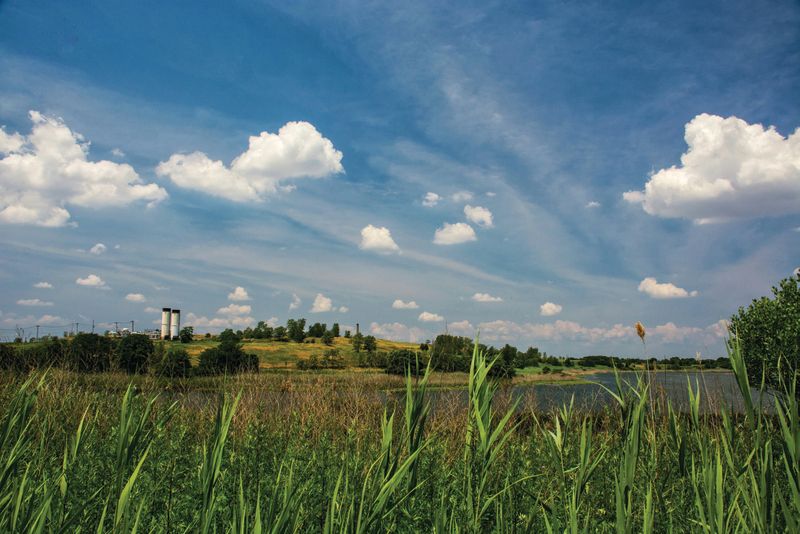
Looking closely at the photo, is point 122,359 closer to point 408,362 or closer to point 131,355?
point 131,355

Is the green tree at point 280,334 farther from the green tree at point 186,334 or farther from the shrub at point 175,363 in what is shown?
the shrub at point 175,363

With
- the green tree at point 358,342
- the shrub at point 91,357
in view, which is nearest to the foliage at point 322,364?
the shrub at point 91,357

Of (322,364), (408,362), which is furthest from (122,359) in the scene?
(408,362)

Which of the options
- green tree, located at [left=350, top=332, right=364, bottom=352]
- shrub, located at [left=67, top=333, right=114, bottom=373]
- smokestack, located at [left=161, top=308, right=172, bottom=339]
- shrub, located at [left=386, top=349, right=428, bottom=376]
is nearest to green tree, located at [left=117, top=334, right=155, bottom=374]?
shrub, located at [left=67, top=333, right=114, bottom=373]

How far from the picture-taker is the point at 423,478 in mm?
3523

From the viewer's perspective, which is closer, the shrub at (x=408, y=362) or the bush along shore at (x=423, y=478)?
the bush along shore at (x=423, y=478)

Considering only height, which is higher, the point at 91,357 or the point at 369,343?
the point at 91,357

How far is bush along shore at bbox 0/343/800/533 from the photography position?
1583mm

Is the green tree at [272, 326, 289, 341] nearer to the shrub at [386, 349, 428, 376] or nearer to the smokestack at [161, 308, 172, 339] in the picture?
the smokestack at [161, 308, 172, 339]

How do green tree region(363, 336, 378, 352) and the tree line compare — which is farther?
green tree region(363, 336, 378, 352)

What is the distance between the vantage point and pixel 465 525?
2107mm

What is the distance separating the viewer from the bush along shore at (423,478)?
5.19 ft

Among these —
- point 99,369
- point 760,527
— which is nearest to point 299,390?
point 99,369

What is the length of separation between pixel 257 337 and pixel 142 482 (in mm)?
97012
